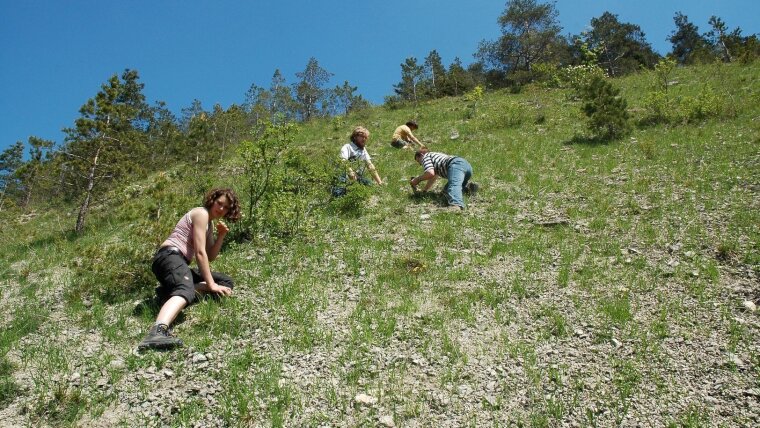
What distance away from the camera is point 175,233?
7199 millimetres

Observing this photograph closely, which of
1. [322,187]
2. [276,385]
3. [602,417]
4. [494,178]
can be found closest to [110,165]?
[322,187]

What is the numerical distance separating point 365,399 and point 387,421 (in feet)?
1.43

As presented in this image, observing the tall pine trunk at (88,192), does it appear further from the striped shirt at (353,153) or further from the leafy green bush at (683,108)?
the leafy green bush at (683,108)

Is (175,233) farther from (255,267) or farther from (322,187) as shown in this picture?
(322,187)

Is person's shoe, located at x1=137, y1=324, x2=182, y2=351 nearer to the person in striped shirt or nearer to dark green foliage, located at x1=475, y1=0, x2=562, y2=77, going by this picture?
the person in striped shirt

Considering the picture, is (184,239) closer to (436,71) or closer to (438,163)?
(438,163)

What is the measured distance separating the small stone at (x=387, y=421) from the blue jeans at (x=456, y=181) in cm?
790

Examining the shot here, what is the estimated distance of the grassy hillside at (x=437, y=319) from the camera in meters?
5.01

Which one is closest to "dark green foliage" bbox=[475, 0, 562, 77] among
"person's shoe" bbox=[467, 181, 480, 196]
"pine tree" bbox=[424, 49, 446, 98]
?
"pine tree" bbox=[424, 49, 446, 98]

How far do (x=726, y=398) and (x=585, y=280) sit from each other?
303 centimetres

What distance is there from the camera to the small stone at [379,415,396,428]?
15.6 feet

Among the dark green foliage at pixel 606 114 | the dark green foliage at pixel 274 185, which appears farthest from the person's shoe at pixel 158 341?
the dark green foliage at pixel 606 114

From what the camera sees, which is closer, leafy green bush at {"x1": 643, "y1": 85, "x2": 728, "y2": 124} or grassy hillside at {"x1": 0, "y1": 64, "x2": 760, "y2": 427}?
grassy hillside at {"x1": 0, "y1": 64, "x2": 760, "y2": 427}

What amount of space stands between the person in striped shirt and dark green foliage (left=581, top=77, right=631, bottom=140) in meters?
8.72
